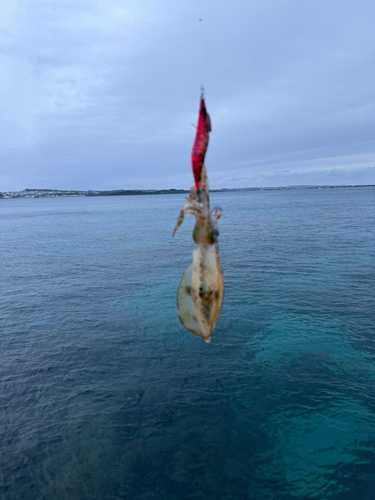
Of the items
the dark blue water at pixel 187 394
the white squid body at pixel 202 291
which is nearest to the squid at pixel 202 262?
the white squid body at pixel 202 291

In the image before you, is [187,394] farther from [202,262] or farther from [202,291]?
[202,262]

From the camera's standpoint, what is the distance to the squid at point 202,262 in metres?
3.20

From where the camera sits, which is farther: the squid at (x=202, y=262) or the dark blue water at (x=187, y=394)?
the dark blue water at (x=187, y=394)

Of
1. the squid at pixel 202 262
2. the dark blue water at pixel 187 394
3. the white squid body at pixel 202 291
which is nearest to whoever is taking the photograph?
the squid at pixel 202 262

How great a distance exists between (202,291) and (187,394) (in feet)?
43.9

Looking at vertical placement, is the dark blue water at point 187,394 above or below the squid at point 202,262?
below

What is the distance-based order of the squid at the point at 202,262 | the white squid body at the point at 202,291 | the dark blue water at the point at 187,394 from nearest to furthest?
1. the squid at the point at 202,262
2. the white squid body at the point at 202,291
3. the dark blue water at the point at 187,394

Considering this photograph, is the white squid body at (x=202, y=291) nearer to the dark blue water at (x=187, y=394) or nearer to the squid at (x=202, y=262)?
the squid at (x=202, y=262)

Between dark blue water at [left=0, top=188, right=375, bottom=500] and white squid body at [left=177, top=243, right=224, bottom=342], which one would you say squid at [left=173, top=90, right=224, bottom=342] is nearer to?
white squid body at [left=177, top=243, right=224, bottom=342]

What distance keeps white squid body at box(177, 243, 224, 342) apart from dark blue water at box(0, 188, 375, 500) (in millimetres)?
10319

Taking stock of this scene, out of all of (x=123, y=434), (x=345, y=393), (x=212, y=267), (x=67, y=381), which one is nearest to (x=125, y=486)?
(x=123, y=434)

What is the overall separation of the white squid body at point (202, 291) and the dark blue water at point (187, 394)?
33.9 feet

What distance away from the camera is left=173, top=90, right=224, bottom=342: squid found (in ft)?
10.5

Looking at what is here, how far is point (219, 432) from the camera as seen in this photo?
43.6 feet
